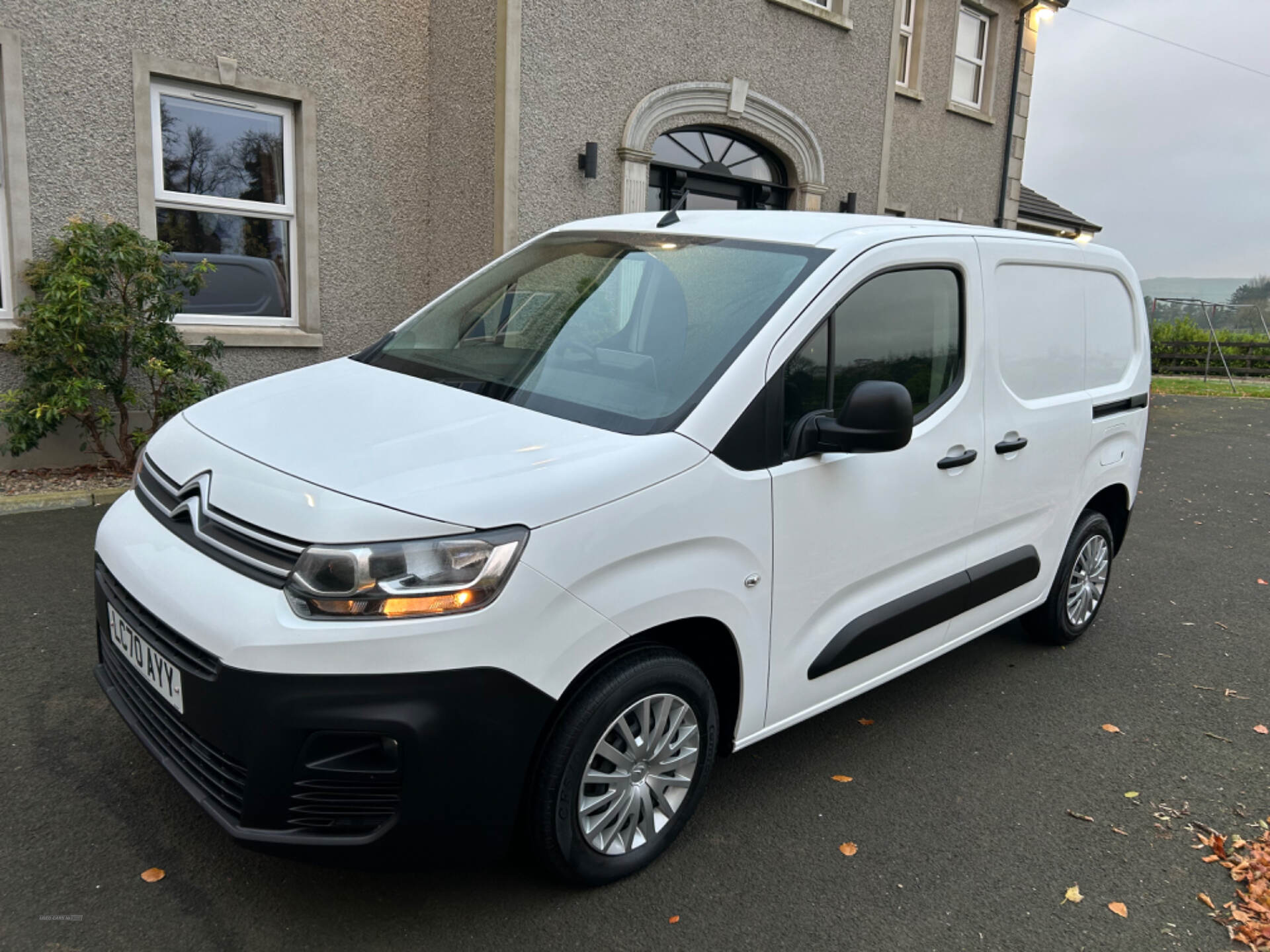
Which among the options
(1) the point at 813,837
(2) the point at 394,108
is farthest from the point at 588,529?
(2) the point at 394,108

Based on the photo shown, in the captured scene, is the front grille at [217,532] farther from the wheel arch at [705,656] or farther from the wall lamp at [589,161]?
the wall lamp at [589,161]

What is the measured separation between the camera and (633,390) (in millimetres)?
2824

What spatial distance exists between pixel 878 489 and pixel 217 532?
1.99 m

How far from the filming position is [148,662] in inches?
96.7

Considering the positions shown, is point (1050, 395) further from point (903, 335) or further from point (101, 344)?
point (101, 344)

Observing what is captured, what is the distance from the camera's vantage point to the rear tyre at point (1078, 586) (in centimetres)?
457

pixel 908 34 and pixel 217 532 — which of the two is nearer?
pixel 217 532

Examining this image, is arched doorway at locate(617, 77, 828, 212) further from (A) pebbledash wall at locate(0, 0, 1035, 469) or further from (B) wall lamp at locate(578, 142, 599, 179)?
(B) wall lamp at locate(578, 142, 599, 179)

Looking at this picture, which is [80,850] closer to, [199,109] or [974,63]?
[199,109]

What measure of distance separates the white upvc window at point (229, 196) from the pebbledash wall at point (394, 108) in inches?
5.4

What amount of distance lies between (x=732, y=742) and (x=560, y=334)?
144 cm

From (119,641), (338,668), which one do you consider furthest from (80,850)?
(338,668)

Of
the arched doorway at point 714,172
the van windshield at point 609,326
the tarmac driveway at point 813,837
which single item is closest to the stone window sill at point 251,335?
the tarmac driveway at point 813,837

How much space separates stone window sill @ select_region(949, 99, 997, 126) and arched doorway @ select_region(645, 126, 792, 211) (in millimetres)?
4731
